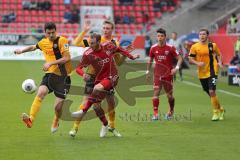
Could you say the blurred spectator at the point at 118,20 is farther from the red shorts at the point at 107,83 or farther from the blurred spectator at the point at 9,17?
the red shorts at the point at 107,83

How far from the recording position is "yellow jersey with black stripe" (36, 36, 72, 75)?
1209 centimetres

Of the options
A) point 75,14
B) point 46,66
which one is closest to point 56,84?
point 46,66

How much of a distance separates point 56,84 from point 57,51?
1.99ft

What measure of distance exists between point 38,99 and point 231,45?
25466 millimetres

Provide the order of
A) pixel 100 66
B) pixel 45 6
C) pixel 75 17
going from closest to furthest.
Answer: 1. pixel 100 66
2. pixel 75 17
3. pixel 45 6

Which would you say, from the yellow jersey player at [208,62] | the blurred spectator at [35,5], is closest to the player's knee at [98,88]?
the yellow jersey player at [208,62]

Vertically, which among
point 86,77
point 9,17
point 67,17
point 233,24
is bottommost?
point 233,24

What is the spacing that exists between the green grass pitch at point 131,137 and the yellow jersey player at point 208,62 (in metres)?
0.49

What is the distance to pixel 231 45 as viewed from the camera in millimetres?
36188

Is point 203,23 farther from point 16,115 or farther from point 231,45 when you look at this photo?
point 16,115

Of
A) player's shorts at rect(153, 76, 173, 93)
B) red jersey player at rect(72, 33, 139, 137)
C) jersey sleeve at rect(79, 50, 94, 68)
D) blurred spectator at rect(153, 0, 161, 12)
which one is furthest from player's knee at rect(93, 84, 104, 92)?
blurred spectator at rect(153, 0, 161, 12)

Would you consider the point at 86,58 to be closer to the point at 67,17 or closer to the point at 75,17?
the point at 67,17

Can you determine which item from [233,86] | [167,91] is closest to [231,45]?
[233,86]

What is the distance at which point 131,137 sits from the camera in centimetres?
1225
